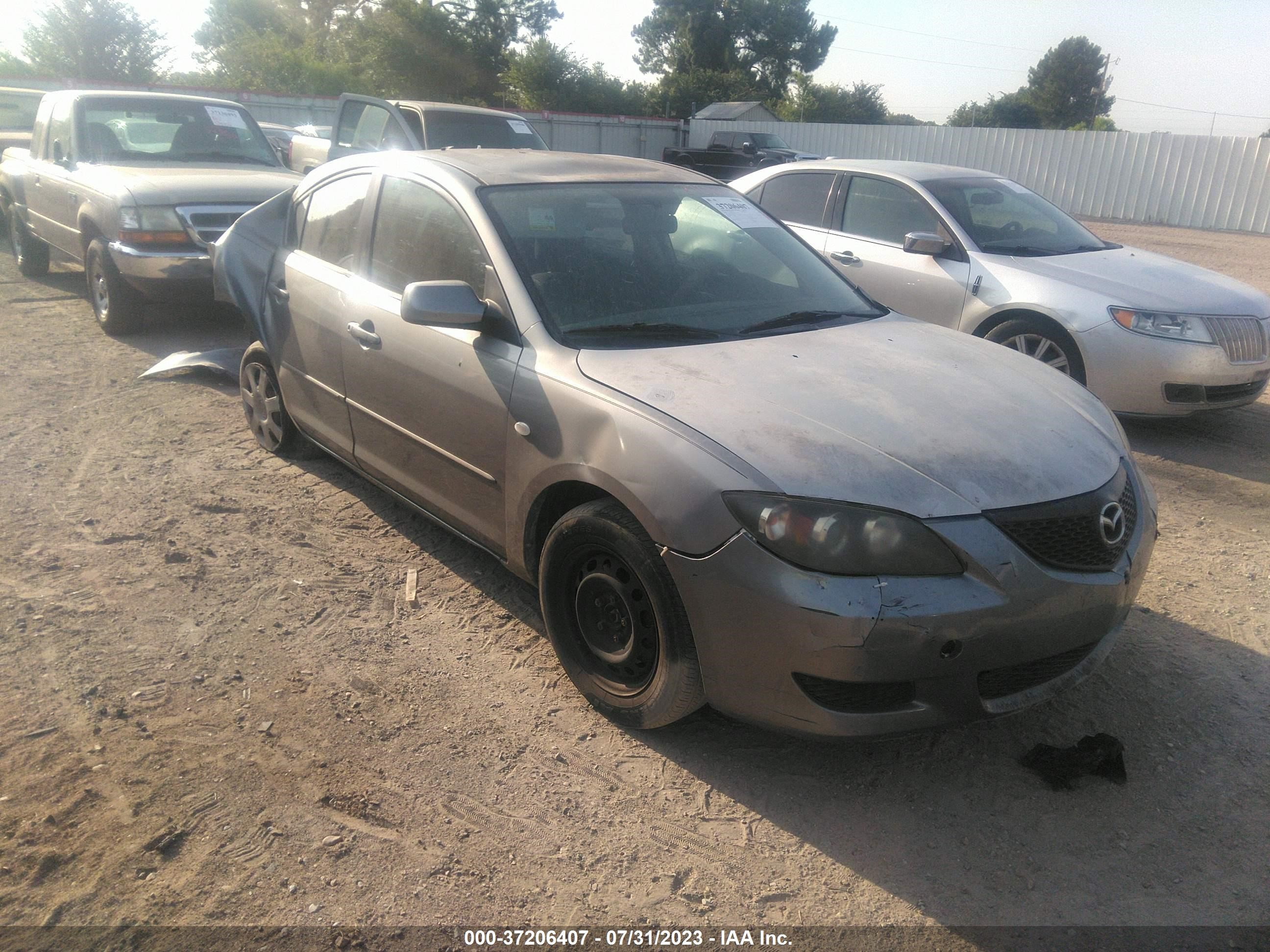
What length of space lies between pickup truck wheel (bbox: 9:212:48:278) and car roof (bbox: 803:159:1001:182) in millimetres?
8124

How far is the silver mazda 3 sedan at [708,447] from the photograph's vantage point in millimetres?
2529

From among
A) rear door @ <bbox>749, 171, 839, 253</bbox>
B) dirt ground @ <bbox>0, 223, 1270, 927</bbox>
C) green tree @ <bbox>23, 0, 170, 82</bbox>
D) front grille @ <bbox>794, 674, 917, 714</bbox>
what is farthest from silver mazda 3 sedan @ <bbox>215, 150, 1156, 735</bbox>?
green tree @ <bbox>23, 0, 170, 82</bbox>

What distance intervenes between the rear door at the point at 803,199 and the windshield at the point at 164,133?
476cm

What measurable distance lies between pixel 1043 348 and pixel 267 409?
475 centimetres

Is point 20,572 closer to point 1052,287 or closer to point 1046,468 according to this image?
point 1046,468

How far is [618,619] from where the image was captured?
3033 mm

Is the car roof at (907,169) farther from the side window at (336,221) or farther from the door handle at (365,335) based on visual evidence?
the door handle at (365,335)

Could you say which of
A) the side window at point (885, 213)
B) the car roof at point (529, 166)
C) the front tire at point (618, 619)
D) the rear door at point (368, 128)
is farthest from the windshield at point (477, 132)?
the front tire at point (618, 619)

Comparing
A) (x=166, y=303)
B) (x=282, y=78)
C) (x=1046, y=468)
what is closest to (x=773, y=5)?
(x=282, y=78)

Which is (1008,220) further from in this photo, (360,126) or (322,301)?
(360,126)

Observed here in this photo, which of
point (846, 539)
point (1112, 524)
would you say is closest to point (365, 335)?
point (846, 539)

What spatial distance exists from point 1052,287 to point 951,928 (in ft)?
15.6

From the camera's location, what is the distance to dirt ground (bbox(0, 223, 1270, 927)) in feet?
8.00

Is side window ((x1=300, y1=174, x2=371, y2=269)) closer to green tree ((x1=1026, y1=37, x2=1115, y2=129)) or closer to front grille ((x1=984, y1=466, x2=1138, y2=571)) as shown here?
front grille ((x1=984, y1=466, x2=1138, y2=571))
